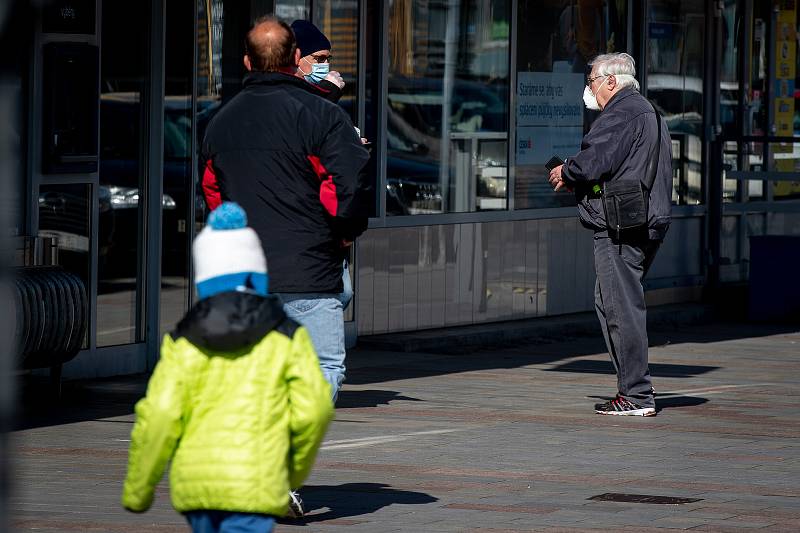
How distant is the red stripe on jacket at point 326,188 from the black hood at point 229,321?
1806 millimetres

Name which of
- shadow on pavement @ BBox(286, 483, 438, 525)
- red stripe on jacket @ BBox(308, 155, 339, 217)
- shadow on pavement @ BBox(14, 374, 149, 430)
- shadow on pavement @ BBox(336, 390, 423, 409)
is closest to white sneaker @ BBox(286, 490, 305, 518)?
shadow on pavement @ BBox(286, 483, 438, 525)

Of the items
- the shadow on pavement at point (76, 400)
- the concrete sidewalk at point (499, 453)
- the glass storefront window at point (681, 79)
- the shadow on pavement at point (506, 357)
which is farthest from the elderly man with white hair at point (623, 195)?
the glass storefront window at point (681, 79)

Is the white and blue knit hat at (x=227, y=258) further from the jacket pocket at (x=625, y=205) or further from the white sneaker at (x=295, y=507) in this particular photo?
the jacket pocket at (x=625, y=205)

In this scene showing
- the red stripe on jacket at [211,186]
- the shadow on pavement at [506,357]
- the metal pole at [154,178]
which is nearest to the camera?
the red stripe on jacket at [211,186]

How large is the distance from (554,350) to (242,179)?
728 cm

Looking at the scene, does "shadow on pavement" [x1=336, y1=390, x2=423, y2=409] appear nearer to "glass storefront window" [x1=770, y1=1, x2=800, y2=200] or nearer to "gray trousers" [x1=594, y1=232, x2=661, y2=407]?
"gray trousers" [x1=594, y1=232, x2=661, y2=407]

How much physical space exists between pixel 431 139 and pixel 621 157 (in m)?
4.64

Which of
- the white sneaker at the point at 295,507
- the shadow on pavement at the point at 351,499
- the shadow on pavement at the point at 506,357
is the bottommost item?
the shadow on pavement at the point at 351,499

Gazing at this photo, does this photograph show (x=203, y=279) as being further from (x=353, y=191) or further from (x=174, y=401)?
(x=353, y=191)

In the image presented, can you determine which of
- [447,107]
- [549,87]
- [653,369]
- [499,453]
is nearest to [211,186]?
[499,453]

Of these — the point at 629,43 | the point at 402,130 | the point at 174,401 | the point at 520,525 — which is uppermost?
the point at 629,43

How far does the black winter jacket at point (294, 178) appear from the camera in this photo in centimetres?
588

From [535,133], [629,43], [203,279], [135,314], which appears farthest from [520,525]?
[629,43]

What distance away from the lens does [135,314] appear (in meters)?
10.8
